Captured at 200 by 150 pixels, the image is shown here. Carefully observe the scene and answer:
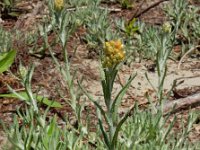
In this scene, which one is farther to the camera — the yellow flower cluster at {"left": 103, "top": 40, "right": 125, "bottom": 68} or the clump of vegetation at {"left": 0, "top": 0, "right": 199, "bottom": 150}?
the clump of vegetation at {"left": 0, "top": 0, "right": 199, "bottom": 150}

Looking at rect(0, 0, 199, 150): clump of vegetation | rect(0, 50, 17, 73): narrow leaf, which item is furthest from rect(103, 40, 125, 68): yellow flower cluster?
rect(0, 50, 17, 73): narrow leaf

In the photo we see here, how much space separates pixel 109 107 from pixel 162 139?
0.70 m

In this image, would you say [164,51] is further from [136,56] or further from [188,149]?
[136,56]

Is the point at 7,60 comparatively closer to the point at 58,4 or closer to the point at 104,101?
the point at 104,101

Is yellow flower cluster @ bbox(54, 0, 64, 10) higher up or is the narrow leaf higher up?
yellow flower cluster @ bbox(54, 0, 64, 10)

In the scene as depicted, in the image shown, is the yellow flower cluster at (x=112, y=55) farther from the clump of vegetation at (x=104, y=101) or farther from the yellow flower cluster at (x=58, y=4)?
the yellow flower cluster at (x=58, y=4)

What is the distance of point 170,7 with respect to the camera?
4074 millimetres

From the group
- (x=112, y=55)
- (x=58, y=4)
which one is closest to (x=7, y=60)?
(x=58, y=4)

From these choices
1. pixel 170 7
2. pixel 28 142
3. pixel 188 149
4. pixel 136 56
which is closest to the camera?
pixel 28 142

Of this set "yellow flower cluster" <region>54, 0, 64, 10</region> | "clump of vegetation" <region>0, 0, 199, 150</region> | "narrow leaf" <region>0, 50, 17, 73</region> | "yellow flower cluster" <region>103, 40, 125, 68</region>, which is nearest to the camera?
"yellow flower cluster" <region>103, 40, 125, 68</region>

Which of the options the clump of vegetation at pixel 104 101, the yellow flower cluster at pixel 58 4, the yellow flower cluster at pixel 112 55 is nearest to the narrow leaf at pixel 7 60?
the clump of vegetation at pixel 104 101

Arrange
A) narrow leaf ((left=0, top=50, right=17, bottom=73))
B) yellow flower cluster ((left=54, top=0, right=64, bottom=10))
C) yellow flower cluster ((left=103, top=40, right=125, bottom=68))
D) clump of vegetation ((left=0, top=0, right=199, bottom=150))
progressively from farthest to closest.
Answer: narrow leaf ((left=0, top=50, right=17, bottom=73)) → yellow flower cluster ((left=54, top=0, right=64, bottom=10)) → clump of vegetation ((left=0, top=0, right=199, bottom=150)) → yellow flower cluster ((left=103, top=40, right=125, bottom=68))

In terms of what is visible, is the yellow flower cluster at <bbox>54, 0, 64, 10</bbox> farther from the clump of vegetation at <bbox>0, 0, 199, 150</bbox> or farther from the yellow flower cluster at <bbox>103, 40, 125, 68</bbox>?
the yellow flower cluster at <bbox>103, 40, 125, 68</bbox>

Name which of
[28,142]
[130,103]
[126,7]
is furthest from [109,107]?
[126,7]
